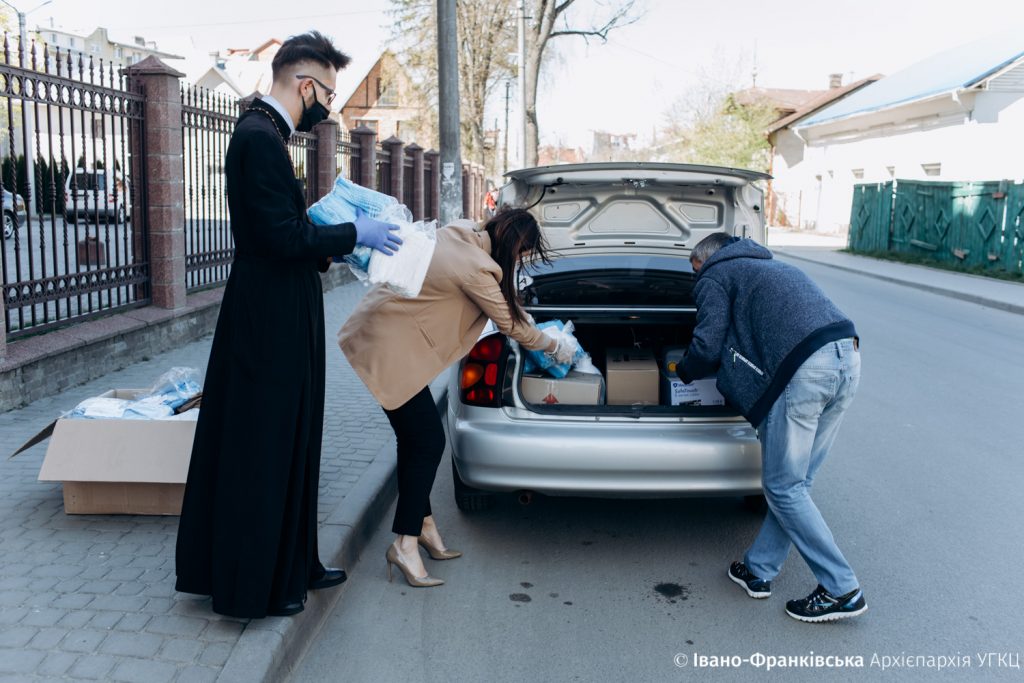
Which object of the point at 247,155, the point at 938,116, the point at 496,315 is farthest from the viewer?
the point at 938,116

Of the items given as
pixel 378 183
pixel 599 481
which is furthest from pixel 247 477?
pixel 378 183

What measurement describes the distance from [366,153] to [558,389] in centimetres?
1243

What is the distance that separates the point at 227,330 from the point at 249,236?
0.34m

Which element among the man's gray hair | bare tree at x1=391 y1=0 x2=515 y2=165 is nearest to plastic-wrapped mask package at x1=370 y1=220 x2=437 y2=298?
the man's gray hair

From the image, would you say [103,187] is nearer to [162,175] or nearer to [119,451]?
[162,175]

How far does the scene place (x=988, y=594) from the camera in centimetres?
418

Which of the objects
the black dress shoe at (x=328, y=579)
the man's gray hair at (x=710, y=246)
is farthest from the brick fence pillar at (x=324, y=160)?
the black dress shoe at (x=328, y=579)

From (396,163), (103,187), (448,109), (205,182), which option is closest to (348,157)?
(396,163)

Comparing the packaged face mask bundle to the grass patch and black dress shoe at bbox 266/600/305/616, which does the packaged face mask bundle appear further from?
the grass patch

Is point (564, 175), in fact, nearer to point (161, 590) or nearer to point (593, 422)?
point (593, 422)

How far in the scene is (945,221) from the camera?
73.9 ft

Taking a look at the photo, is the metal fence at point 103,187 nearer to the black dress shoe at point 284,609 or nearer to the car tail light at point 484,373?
the car tail light at point 484,373

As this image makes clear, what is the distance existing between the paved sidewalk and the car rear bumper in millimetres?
823

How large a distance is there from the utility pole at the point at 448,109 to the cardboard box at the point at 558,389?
7.82 meters
